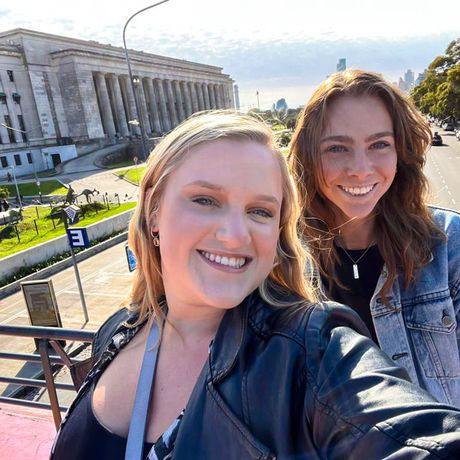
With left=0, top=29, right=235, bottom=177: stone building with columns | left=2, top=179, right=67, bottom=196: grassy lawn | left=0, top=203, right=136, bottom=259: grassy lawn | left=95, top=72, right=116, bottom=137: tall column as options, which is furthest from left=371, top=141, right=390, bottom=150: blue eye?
left=95, top=72, right=116, bottom=137: tall column

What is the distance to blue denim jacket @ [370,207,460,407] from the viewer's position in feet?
6.37

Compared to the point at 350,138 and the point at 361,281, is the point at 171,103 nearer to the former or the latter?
the point at 350,138

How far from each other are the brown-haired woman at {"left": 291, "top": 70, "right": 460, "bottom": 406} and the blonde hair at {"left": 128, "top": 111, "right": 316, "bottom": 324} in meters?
0.52

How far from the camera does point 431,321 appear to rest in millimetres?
1963

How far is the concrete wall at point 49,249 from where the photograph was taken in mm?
15767

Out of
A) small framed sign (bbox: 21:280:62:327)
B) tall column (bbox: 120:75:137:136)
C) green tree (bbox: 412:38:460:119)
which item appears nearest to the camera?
small framed sign (bbox: 21:280:62:327)

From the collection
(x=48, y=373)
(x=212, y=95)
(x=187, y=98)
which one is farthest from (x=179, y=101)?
(x=48, y=373)

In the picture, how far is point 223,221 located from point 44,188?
36.6 m

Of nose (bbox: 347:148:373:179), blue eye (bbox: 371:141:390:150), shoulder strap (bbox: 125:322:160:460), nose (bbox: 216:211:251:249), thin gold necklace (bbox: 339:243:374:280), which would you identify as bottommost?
shoulder strap (bbox: 125:322:160:460)

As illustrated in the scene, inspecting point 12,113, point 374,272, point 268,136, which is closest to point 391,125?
point 374,272

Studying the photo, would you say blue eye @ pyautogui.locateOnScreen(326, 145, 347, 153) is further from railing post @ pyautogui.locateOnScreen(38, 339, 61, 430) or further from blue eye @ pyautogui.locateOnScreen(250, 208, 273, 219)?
railing post @ pyautogui.locateOnScreen(38, 339, 61, 430)

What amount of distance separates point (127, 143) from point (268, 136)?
55614 mm

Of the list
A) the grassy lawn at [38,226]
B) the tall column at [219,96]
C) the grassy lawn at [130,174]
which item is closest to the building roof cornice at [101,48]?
the tall column at [219,96]

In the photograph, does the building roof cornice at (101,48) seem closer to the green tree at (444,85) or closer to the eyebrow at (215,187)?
the green tree at (444,85)
